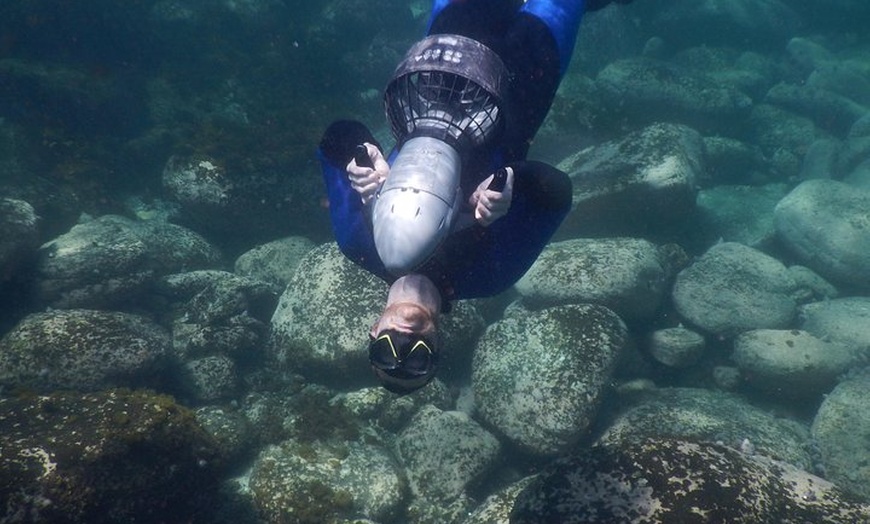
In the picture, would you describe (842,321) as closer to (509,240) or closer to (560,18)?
(560,18)

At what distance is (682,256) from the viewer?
26.2 ft

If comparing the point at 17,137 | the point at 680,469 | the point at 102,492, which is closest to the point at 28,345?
the point at 102,492

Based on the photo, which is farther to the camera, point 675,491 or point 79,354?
point 79,354

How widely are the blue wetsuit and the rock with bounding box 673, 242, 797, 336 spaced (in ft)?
14.2

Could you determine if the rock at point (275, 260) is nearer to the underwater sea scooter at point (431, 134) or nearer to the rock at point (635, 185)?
the rock at point (635, 185)

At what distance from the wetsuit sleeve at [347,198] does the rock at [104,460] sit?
2.66m

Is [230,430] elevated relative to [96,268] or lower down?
lower down

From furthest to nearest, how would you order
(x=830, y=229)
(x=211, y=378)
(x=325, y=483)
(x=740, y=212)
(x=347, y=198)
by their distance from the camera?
(x=740, y=212), (x=830, y=229), (x=211, y=378), (x=325, y=483), (x=347, y=198)

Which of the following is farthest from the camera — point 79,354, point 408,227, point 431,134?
point 79,354

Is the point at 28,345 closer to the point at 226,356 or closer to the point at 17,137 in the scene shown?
the point at 226,356

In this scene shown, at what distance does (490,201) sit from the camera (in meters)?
2.82

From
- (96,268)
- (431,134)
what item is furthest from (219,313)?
(431,134)

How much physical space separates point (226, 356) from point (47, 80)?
9984 mm

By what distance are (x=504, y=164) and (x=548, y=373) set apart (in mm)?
3250
